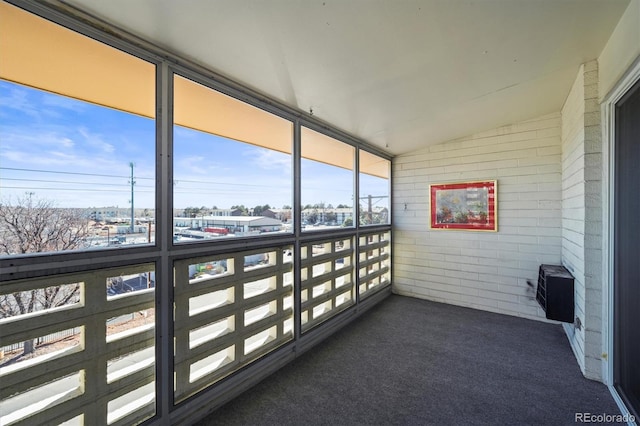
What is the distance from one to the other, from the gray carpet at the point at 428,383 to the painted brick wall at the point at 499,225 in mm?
738

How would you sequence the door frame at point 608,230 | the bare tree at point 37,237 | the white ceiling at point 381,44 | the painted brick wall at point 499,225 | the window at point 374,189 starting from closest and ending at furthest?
the bare tree at point 37,237, the white ceiling at point 381,44, the door frame at point 608,230, the painted brick wall at point 499,225, the window at point 374,189

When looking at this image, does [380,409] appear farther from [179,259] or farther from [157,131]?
[157,131]

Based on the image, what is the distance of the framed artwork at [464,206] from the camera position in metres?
4.09

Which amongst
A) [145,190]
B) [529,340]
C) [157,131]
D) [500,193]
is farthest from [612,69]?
[145,190]

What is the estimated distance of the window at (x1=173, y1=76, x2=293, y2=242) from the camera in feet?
6.59

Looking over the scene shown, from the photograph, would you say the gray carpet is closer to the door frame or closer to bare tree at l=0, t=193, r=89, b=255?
the door frame

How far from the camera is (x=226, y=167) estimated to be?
91.7 inches

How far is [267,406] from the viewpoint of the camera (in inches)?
83.7

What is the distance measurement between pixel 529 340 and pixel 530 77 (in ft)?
9.21

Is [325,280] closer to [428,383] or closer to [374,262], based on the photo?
[374,262]

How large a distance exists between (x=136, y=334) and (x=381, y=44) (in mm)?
2434

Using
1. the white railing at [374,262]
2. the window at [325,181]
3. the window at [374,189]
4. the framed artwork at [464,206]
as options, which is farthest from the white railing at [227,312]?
the framed artwork at [464,206]

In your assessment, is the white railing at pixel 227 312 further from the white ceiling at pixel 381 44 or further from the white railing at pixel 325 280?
the white ceiling at pixel 381 44

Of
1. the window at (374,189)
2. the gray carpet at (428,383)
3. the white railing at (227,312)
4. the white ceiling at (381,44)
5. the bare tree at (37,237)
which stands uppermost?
the white ceiling at (381,44)
